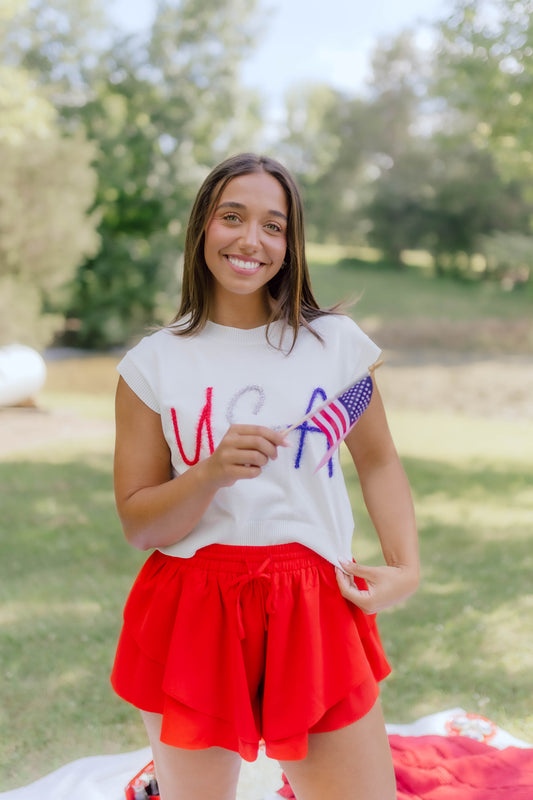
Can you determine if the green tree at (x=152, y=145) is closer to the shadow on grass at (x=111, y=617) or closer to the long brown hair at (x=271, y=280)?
the shadow on grass at (x=111, y=617)

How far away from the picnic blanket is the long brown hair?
1686mm

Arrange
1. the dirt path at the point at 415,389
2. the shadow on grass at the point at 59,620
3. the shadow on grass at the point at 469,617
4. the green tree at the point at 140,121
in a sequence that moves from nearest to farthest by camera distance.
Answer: the shadow on grass at the point at 59,620
the shadow on grass at the point at 469,617
the dirt path at the point at 415,389
the green tree at the point at 140,121

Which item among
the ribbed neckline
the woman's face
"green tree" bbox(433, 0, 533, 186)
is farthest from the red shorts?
"green tree" bbox(433, 0, 533, 186)

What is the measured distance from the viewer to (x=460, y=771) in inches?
99.7

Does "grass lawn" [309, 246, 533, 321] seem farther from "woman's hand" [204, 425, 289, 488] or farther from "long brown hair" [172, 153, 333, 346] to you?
"woman's hand" [204, 425, 289, 488]

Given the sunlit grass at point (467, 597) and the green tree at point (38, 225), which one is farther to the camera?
the green tree at point (38, 225)

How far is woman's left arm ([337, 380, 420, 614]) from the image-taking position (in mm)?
1543

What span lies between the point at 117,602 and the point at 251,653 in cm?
297

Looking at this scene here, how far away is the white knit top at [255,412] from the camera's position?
145 centimetres

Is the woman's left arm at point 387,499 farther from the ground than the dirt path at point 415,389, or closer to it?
farther from the ground

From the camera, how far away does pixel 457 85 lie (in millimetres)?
6352

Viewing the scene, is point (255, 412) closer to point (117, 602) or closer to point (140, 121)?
point (117, 602)

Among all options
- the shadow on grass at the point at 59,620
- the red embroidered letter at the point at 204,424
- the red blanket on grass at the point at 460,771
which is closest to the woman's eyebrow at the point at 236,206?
the red embroidered letter at the point at 204,424

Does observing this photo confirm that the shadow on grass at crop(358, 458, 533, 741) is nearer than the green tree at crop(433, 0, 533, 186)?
Yes
